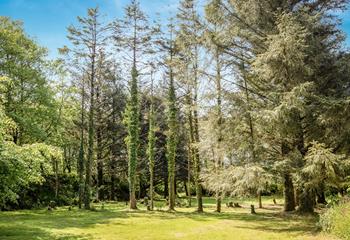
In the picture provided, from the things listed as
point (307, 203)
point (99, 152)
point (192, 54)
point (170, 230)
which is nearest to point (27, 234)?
point (170, 230)

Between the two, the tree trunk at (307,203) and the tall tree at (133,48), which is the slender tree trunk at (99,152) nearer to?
the tall tree at (133,48)

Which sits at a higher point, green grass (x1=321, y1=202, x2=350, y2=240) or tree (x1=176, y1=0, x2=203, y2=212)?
tree (x1=176, y1=0, x2=203, y2=212)

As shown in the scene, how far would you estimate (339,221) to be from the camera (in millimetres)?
9789

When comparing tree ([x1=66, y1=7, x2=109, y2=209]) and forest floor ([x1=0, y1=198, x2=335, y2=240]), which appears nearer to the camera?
forest floor ([x1=0, y1=198, x2=335, y2=240])

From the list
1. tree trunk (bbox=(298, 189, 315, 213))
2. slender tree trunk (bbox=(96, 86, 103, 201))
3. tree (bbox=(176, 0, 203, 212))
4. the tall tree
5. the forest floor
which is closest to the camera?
the forest floor

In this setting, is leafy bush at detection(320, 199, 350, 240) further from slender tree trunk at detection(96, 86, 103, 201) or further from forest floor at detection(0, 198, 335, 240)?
slender tree trunk at detection(96, 86, 103, 201)

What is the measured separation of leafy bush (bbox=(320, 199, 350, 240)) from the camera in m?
9.22

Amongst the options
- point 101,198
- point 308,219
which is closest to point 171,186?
point 308,219

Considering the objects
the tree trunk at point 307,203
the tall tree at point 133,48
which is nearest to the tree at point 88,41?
the tall tree at point 133,48

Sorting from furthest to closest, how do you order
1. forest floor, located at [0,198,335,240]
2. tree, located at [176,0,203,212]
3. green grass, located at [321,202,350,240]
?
tree, located at [176,0,203,212]
forest floor, located at [0,198,335,240]
green grass, located at [321,202,350,240]

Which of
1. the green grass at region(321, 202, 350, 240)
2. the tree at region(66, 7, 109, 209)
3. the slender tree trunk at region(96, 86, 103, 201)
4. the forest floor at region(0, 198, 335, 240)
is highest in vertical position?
the tree at region(66, 7, 109, 209)

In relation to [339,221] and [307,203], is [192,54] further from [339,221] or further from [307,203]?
[339,221]

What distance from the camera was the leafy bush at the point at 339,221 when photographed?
30.2 ft

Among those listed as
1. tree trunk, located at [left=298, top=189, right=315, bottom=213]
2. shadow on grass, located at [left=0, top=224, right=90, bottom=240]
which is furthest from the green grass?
shadow on grass, located at [left=0, top=224, right=90, bottom=240]
